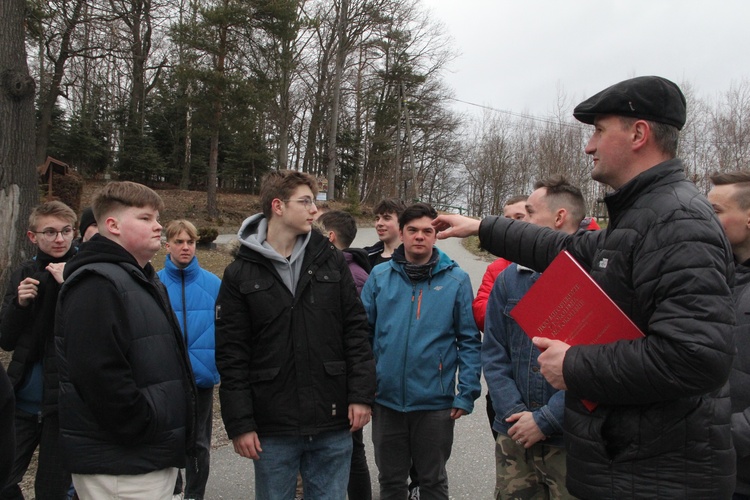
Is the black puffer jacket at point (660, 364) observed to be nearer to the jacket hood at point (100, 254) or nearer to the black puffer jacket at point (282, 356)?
the black puffer jacket at point (282, 356)

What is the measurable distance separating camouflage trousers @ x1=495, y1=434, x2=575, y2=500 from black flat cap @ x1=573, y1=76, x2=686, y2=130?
5.61 ft

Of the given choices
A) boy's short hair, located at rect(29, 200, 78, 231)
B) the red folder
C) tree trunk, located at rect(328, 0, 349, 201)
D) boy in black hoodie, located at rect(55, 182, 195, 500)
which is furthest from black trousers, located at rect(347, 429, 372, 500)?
tree trunk, located at rect(328, 0, 349, 201)

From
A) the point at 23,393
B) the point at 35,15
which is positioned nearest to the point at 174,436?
the point at 23,393

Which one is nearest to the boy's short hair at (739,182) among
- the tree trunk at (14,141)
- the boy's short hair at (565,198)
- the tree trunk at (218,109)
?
the boy's short hair at (565,198)

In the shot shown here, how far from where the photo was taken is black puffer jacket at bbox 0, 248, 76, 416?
310 cm

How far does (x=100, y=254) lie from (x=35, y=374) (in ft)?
4.31

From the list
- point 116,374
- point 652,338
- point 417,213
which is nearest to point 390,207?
point 417,213

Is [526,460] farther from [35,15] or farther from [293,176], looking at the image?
[35,15]

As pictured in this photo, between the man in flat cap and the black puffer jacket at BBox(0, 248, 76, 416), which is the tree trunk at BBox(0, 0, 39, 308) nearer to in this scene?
the black puffer jacket at BBox(0, 248, 76, 416)

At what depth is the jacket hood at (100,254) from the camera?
2430 millimetres

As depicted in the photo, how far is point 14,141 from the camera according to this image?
22.9 feet

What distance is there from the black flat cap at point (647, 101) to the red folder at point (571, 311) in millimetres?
516

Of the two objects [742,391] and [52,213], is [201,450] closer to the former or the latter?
[52,213]

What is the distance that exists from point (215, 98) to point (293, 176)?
74.0 feet
